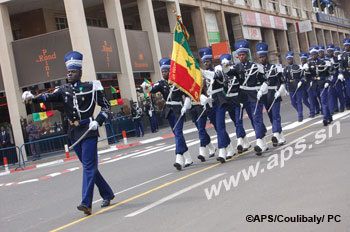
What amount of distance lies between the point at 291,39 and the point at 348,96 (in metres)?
38.0

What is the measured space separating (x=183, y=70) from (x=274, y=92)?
8.38 ft

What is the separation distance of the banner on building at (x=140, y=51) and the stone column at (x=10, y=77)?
6491 mm

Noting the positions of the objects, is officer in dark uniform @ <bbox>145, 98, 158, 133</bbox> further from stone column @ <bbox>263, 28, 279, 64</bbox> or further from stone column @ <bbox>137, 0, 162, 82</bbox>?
stone column @ <bbox>263, 28, 279, 64</bbox>

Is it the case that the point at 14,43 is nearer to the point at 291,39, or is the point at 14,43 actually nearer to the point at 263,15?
the point at 263,15

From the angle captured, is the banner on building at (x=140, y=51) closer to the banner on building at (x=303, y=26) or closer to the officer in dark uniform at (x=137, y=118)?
the officer in dark uniform at (x=137, y=118)

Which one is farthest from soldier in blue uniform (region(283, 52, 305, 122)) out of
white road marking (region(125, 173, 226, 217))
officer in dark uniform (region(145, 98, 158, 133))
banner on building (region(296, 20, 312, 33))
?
banner on building (region(296, 20, 312, 33))

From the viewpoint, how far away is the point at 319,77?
56.8 ft

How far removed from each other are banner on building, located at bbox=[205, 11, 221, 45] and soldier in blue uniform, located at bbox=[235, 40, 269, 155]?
27.0 m

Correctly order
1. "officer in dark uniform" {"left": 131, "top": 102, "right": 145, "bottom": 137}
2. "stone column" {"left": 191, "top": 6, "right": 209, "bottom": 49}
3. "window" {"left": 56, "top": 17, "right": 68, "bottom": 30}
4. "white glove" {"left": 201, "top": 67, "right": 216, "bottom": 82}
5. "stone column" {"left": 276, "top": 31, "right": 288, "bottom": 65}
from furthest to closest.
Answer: "stone column" {"left": 276, "top": 31, "right": 288, "bottom": 65}
"stone column" {"left": 191, "top": 6, "right": 209, "bottom": 49}
"window" {"left": 56, "top": 17, "right": 68, "bottom": 30}
"officer in dark uniform" {"left": 131, "top": 102, "right": 145, "bottom": 137}
"white glove" {"left": 201, "top": 67, "right": 216, "bottom": 82}

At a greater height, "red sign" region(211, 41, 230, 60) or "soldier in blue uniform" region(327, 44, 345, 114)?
"red sign" region(211, 41, 230, 60)

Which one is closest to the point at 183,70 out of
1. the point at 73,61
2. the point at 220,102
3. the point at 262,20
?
the point at 220,102

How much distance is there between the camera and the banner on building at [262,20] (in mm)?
43878

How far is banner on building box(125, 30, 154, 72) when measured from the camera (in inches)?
1259

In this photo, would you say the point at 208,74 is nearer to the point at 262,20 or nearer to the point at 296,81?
the point at 296,81
